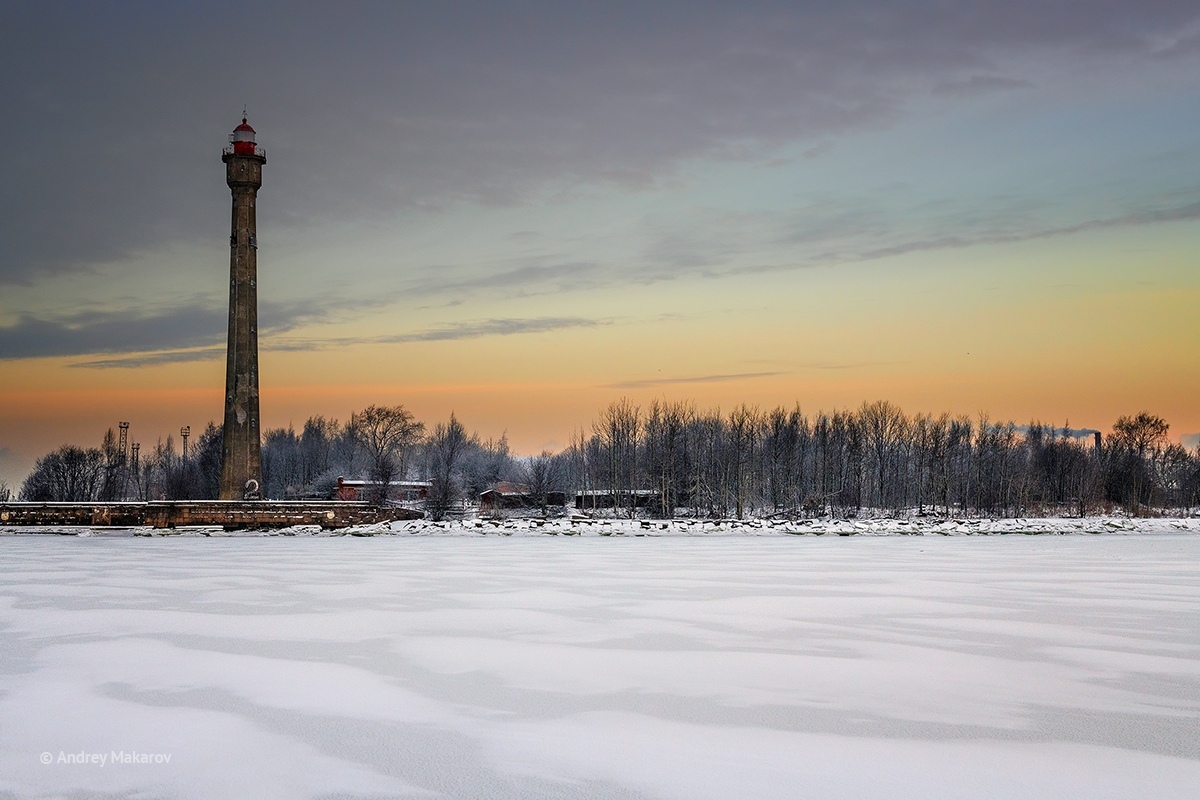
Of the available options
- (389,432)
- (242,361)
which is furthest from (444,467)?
(242,361)

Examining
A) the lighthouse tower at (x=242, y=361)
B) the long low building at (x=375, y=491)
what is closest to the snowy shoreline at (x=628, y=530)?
the lighthouse tower at (x=242, y=361)

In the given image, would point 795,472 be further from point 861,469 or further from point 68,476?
point 68,476

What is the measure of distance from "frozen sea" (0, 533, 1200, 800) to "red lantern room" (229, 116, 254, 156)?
27.1m

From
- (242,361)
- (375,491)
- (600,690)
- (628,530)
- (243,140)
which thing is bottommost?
(628,530)

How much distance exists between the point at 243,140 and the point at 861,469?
4429cm

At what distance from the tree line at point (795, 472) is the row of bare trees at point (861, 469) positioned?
0.15 m

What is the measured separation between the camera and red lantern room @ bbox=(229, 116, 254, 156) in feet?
115

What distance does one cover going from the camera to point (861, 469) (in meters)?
62.0

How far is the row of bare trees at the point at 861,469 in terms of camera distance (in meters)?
54.9

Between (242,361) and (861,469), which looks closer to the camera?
(242,361)

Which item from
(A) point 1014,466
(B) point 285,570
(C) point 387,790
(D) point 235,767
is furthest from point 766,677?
(A) point 1014,466

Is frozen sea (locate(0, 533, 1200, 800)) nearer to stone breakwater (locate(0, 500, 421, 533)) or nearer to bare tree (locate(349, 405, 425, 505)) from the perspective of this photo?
stone breakwater (locate(0, 500, 421, 533))

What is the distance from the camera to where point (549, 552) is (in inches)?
741

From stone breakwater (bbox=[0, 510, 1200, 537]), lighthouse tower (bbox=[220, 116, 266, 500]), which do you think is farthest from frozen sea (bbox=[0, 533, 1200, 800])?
lighthouse tower (bbox=[220, 116, 266, 500])
